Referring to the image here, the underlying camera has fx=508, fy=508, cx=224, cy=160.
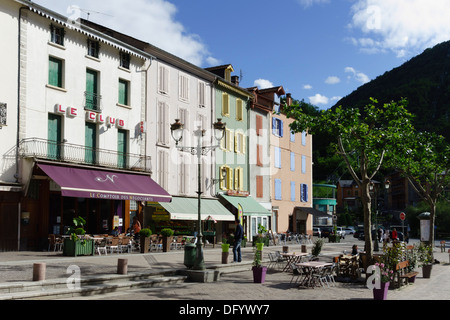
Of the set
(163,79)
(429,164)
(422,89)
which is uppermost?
(422,89)

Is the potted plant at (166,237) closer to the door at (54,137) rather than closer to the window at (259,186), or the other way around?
the door at (54,137)

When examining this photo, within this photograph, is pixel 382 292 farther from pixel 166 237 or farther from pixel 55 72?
pixel 55 72

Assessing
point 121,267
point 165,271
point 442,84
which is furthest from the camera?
point 442,84

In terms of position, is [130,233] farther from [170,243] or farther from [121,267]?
[121,267]

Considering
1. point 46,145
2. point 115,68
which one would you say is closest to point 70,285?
point 46,145

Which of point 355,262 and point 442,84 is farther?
point 442,84

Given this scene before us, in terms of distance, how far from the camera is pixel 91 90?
24312mm

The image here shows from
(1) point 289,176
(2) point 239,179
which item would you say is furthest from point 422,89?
(2) point 239,179

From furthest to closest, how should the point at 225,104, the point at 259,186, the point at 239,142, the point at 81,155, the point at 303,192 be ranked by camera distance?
the point at 303,192, the point at 259,186, the point at 239,142, the point at 225,104, the point at 81,155

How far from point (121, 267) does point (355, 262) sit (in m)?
7.35

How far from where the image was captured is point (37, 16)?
71.0 ft

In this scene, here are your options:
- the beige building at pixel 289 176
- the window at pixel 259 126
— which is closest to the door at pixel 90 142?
the window at pixel 259 126

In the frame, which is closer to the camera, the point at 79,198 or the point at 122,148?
the point at 79,198

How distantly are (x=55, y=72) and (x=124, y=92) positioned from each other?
14.2 ft
